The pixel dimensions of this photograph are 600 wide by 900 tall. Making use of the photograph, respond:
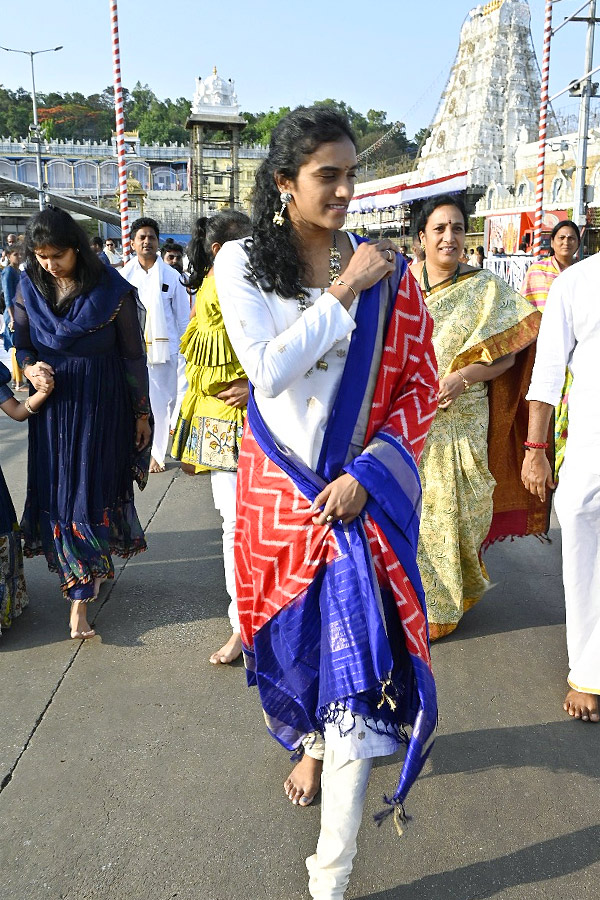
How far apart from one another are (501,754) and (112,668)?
150cm

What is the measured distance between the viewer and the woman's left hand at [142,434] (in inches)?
143

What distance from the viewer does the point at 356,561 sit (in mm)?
1879

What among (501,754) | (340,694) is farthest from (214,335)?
(501,754)

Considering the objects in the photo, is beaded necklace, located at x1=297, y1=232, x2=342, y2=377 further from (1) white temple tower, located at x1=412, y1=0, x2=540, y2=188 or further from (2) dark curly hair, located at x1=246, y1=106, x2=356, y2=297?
(1) white temple tower, located at x1=412, y1=0, x2=540, y2=188

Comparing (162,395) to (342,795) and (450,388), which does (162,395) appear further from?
(342,795)

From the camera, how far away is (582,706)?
2893mm

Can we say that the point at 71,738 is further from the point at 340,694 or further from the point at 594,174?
the point at 594,174

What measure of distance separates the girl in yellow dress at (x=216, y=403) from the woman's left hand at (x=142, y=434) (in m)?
0.36

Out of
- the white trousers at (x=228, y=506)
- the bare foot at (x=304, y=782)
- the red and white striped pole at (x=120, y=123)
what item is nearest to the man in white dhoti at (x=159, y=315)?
the red and white striped pole at (x=120, y=123)

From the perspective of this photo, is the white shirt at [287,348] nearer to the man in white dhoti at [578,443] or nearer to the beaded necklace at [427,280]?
the man in white dhoti at [578,443]

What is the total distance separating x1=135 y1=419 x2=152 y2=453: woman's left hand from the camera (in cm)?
362

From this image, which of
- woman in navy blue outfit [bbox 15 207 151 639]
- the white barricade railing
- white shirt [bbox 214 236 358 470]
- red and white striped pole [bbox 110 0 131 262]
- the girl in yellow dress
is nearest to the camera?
white shirt [bbox 214 236 358 470]

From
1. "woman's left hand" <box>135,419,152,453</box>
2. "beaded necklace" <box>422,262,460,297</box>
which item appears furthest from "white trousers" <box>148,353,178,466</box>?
"beaded necklace" <box>422,262,460,297</box>

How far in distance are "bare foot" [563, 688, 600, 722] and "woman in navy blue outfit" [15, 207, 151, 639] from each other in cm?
194
